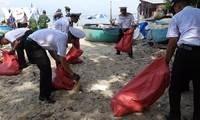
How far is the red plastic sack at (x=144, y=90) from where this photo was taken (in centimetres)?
393

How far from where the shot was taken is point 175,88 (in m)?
3.74

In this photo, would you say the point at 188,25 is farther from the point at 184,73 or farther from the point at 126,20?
the point at 126,20

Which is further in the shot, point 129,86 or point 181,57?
point 129,86

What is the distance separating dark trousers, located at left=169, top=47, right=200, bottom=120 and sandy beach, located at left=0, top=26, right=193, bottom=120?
42 cm

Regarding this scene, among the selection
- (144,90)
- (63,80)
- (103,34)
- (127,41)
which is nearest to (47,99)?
(63,80)

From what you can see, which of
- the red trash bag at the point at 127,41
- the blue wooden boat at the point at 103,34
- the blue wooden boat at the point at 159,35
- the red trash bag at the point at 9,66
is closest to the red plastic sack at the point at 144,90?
the red trash bag at the point at 9,66

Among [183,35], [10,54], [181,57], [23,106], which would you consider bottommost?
[23,106]

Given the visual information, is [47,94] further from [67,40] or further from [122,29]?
[122,29]

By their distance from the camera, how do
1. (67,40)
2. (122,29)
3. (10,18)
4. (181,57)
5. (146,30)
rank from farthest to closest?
(10,18), (146,30), (122,29), (67,40), (181,57)

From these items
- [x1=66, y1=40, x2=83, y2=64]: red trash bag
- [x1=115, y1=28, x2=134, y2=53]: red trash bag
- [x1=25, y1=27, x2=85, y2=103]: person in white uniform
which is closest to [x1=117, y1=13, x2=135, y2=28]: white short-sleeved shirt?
[x1=115, y1=28, x2=134, y2=53]: red trash bag

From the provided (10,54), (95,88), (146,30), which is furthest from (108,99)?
(146,30)

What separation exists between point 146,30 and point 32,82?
6.80 metres

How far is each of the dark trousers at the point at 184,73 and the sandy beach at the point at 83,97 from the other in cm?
42

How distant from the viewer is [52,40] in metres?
4.50
